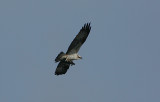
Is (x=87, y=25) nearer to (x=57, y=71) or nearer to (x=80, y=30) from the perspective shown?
(x=80, y=30)

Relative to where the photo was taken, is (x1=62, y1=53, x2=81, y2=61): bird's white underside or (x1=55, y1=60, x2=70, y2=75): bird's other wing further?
(x1=55, y1=60, x2=70, y2=75): bird's other wing

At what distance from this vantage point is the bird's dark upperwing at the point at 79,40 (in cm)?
4372

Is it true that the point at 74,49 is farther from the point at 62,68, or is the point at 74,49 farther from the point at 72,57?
the point at 62,68

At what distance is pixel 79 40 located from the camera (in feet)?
144

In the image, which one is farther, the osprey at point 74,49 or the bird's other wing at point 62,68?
the bird's other wing at point 62,68

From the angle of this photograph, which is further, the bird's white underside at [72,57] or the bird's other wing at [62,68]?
the bird's other wing at [62,68]

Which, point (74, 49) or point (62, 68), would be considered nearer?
point (74, 49)

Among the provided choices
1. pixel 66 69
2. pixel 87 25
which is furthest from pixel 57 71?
pixel 87 25

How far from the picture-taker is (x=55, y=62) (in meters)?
43.5

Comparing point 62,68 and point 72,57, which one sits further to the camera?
point 62,68

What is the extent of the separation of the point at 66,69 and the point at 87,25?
314cm

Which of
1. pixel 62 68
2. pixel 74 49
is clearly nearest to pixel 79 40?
pixel 74 49

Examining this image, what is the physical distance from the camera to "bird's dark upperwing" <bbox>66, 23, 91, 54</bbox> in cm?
4372

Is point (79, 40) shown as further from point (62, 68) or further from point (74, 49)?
point (62, 68)
